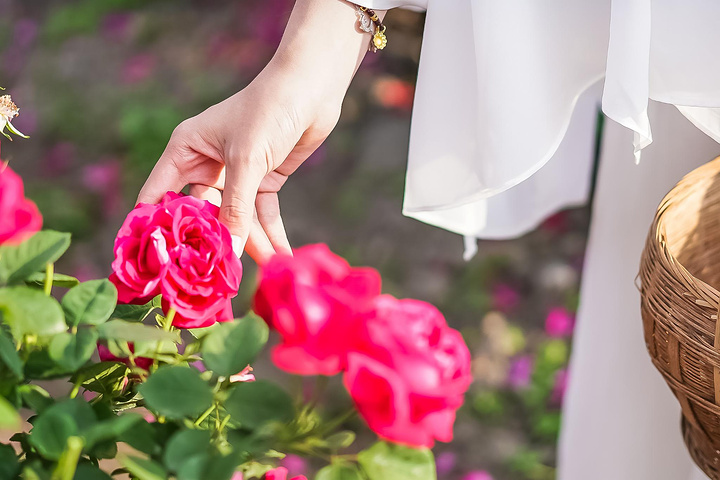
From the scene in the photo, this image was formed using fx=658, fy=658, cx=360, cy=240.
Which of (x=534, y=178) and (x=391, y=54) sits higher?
(x=391, y=54)

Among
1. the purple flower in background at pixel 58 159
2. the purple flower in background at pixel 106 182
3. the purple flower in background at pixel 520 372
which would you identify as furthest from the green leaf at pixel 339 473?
the purple flower in background at pixel 58 159

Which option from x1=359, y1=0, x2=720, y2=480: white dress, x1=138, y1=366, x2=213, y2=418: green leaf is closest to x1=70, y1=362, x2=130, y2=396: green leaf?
x1=138, y1=366, x2=213, y2=418: green leaf

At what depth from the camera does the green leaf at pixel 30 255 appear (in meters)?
0.29

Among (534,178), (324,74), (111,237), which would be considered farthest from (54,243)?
(111,237)

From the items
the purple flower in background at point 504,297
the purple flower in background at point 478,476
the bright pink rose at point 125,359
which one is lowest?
the purple flower in background at point 478,476

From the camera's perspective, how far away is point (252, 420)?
0.87 feet

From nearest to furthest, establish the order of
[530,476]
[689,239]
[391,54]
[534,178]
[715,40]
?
[715,40]
[689,239]
[534,178]
[530,476]
[391,54]

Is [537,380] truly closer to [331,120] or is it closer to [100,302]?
[331,120]

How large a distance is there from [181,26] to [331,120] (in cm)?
137

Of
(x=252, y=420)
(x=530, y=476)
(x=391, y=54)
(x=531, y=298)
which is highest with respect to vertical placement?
(x=391, y=54)

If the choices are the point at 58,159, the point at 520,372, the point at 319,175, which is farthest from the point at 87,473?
the point at 58,159

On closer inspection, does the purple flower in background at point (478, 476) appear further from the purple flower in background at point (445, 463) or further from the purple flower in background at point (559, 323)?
the purple flower in background at point (559, 323)

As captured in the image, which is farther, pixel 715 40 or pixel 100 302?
pixel 715 40

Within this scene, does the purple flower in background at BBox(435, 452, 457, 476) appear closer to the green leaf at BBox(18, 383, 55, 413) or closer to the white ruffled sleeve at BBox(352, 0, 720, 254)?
the white ruffled sleeve at BBox(352, 0, 720, 254)
